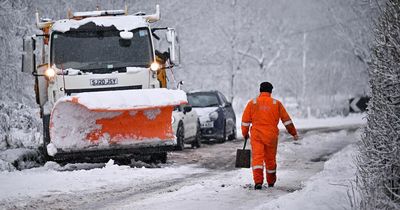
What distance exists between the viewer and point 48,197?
865 cm

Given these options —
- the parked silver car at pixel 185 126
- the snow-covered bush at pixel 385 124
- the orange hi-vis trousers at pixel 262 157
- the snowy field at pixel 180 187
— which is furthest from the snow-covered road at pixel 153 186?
the parked silver car at pixel 185 126

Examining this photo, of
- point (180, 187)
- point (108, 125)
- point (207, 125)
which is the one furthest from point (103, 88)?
point (207, 125)

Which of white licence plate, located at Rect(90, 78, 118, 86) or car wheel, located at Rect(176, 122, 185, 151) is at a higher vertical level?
white licence plate, located at Rect(90, 78, 118, 86)

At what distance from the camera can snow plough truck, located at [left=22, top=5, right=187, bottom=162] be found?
1187 cm

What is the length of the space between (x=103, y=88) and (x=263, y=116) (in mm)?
4319

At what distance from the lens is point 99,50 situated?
13.4 meters

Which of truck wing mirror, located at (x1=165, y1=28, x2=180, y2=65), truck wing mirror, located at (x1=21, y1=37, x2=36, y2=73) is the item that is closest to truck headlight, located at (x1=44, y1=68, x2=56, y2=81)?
truck wing mirror, located at (x1=21, y1=37, x2=36, y2=73)

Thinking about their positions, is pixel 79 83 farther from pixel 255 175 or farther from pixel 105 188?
pixel 255 175

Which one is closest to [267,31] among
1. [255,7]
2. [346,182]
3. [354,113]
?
[255,7]

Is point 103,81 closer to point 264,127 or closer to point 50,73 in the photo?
point 50,73

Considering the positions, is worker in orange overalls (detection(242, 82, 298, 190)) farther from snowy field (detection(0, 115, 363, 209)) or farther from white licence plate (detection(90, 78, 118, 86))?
white licence plate (detection(90, 78, 118, 86))

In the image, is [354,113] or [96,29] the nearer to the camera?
[96,29]

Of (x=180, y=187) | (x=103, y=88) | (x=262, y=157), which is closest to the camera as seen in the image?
(x=262, y=157)

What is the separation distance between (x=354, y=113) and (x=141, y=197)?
37.8 metres
